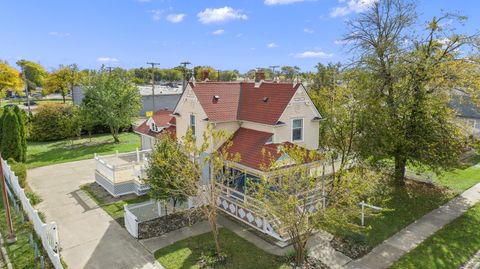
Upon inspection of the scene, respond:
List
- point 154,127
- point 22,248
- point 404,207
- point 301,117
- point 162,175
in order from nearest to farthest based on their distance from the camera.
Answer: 1. point 22,248
2. point 162,175
3. point 404,207
4. point 301,117
5. point 154,127

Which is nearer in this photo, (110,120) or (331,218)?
(331,218)

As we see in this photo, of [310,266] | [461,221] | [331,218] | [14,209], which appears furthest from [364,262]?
[14,209]

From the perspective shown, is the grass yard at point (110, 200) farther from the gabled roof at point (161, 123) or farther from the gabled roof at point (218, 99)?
the gabled roof at point (218, 99)

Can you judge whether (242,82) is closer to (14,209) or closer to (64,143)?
(14,209)

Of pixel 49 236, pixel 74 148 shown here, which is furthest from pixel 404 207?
pixel 74 148

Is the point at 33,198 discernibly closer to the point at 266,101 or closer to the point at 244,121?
the point at 244,121

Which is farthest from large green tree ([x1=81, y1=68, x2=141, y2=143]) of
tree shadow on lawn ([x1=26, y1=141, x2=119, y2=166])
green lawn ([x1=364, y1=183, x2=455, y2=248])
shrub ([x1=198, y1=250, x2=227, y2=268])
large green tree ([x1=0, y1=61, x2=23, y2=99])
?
green lawn ([x1=364, y1=183, x2=455, y2=248])
